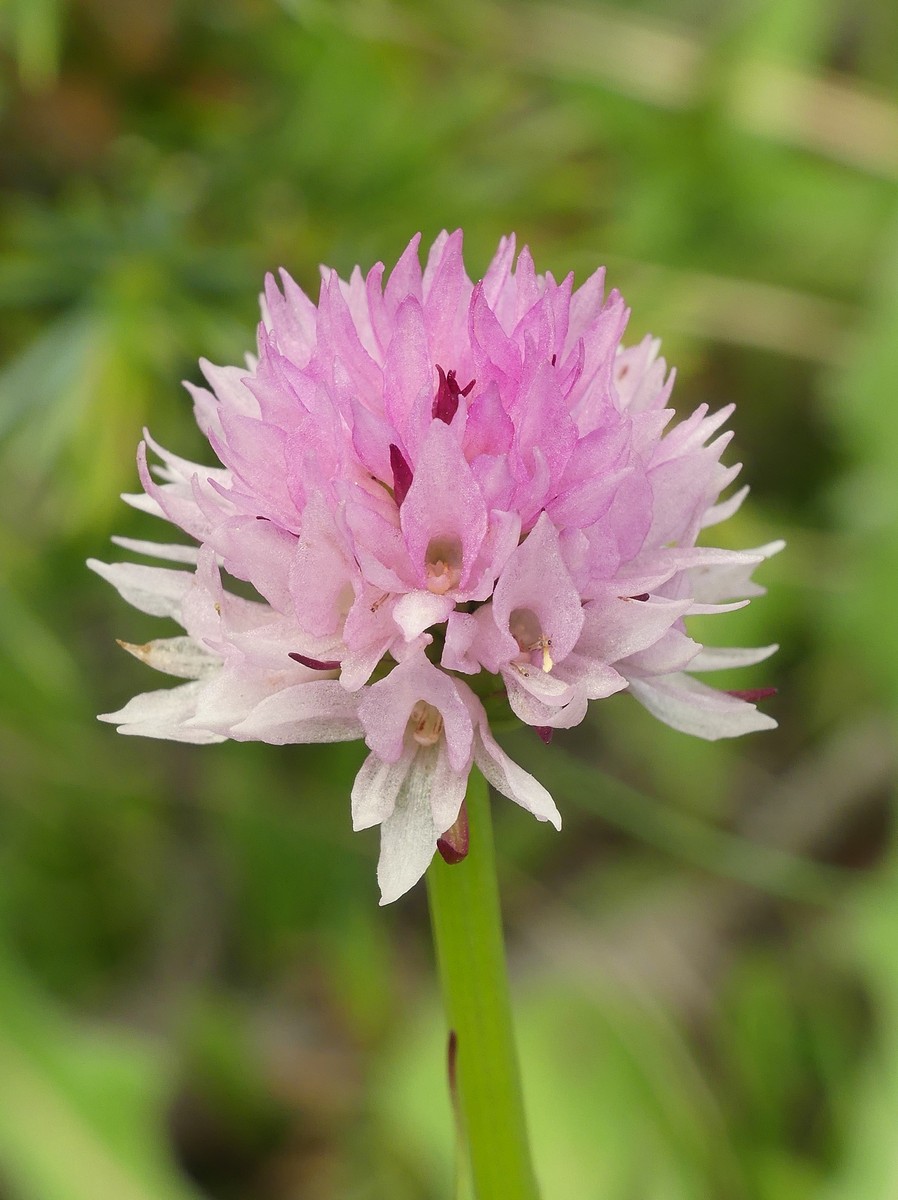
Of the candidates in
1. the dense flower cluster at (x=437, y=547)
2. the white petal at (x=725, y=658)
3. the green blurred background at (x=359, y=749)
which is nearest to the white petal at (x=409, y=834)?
the dense flower cluster at (x=437, y=547)

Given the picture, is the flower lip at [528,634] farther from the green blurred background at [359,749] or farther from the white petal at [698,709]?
the green blurred background at [359,749]

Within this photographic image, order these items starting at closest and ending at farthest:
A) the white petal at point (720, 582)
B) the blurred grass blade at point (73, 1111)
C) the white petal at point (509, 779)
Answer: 1. the white petal at point (509, 779)
2. the white petal at point (720, 582)
3. the blurred grass blade at point (73, 1111)

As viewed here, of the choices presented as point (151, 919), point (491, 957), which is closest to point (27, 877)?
point (151, 919)

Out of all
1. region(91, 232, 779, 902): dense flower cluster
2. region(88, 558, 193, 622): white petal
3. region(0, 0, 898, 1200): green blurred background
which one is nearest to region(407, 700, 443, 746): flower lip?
region(91, 232, 779, 902): dense flower cluster

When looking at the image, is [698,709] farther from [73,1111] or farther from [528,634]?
[73,1111]

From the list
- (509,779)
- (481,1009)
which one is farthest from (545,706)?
(481,1009)

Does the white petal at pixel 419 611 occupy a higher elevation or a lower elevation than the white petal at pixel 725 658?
lower
